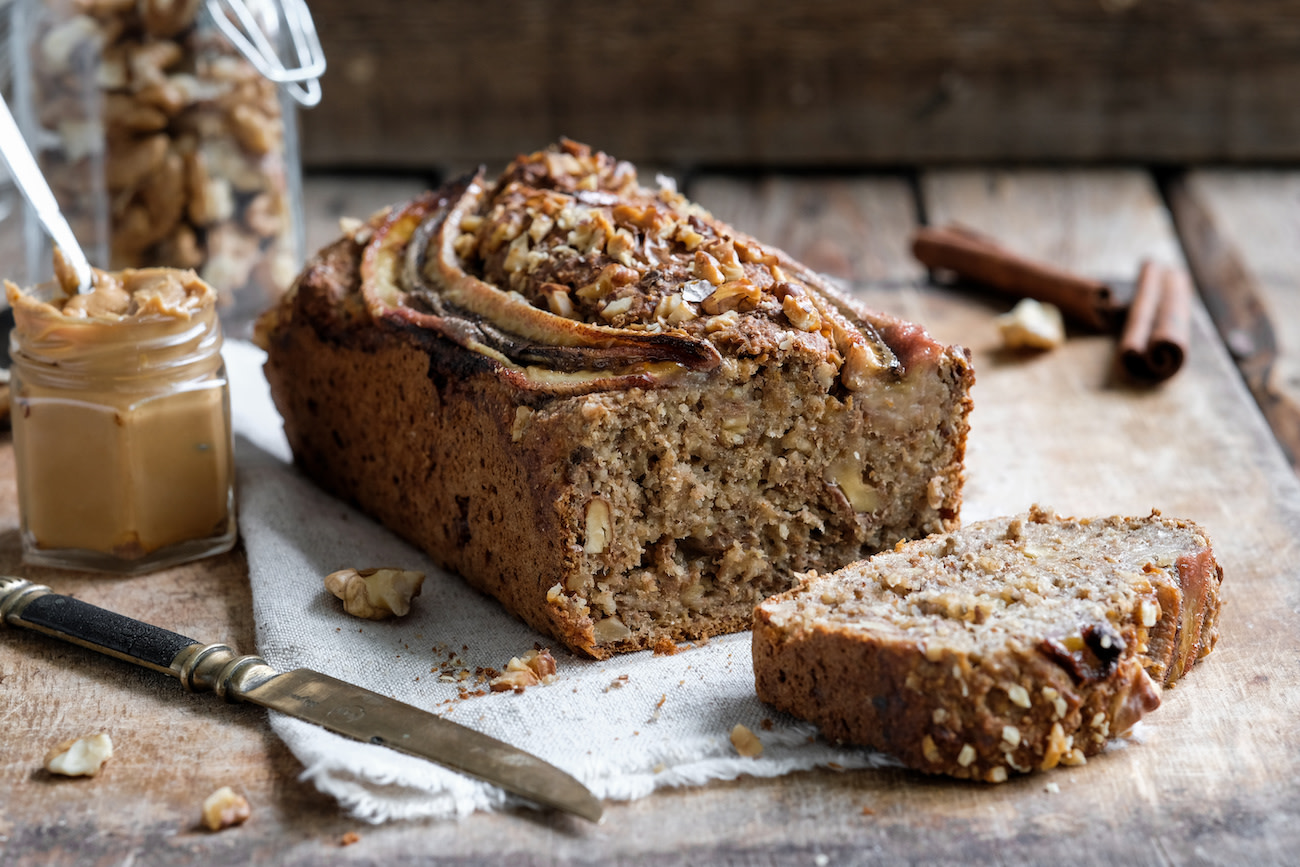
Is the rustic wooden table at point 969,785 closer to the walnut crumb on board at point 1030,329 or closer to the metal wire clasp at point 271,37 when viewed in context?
the walnut crumb on board at point 1030,329

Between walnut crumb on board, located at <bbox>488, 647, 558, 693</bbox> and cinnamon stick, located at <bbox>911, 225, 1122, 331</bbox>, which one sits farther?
cinnamon stick, located at <bbox>911, 225, 1122, 331</bbox>

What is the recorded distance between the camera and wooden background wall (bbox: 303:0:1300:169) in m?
6.68

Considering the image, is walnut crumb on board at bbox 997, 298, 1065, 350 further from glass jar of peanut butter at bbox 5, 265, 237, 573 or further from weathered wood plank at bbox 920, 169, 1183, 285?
glass jar of peanut butter at bbox 5, 265, 237, 573

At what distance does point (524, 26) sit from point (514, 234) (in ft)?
12.2

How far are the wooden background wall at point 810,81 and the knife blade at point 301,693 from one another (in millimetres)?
4271

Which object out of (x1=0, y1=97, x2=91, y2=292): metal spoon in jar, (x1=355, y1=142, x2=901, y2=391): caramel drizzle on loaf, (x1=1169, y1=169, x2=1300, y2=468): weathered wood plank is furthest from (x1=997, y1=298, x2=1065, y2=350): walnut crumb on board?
(x1=0, y1=97, x2=91, y2=292): metal spoon in jar

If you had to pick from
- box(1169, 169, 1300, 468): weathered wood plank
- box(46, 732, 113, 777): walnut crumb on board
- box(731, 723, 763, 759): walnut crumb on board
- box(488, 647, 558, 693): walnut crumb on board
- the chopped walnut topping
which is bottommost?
box(1169, 169, 1300, 468): weathered wood plank

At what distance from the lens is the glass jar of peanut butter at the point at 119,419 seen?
3.09 metres

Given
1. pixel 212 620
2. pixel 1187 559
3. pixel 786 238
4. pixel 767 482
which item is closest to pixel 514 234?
pixel 767 482

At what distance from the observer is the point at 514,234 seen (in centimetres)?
328

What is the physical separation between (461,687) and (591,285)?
2.92ft

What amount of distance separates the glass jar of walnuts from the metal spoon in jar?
47.9 inches

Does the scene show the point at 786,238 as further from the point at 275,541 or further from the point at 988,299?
the point at 275,541

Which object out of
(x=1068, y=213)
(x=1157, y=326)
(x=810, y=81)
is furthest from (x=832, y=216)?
(x=1157, y=326)
